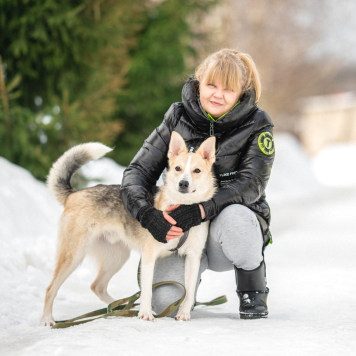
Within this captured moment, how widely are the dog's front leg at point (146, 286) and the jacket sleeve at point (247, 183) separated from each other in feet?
1.41

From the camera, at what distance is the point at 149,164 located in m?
2.94

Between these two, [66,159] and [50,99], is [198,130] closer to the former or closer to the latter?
Result: [66,159]

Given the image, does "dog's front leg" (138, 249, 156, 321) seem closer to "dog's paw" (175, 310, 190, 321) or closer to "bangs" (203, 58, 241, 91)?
"dog's paw" (175, 310, 190, 321)

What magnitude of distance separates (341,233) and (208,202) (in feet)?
13.0

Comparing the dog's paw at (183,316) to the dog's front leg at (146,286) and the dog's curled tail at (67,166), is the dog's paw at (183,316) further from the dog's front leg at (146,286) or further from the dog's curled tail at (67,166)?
the dog's curled tail at (67,166)

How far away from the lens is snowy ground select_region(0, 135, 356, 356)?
1.95 meters

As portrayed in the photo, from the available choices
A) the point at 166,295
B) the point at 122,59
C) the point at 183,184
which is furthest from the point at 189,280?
the point at 122,59

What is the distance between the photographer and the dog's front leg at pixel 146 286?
96.9 inches

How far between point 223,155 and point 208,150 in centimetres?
17

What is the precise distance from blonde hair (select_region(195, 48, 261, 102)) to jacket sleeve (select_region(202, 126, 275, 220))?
33cm

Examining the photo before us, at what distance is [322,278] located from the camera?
374 cm

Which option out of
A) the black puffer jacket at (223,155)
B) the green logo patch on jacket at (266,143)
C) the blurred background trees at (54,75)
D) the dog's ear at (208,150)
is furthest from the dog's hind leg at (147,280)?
the blurred background trees at (54,75)

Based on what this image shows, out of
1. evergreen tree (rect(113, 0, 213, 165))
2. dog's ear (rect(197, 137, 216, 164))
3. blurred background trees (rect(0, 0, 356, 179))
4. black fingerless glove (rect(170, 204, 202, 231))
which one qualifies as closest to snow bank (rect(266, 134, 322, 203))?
blurred background trees (rect(0, 0, 356, 179))

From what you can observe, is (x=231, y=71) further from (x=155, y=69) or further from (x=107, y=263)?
(x=155, y=69)
